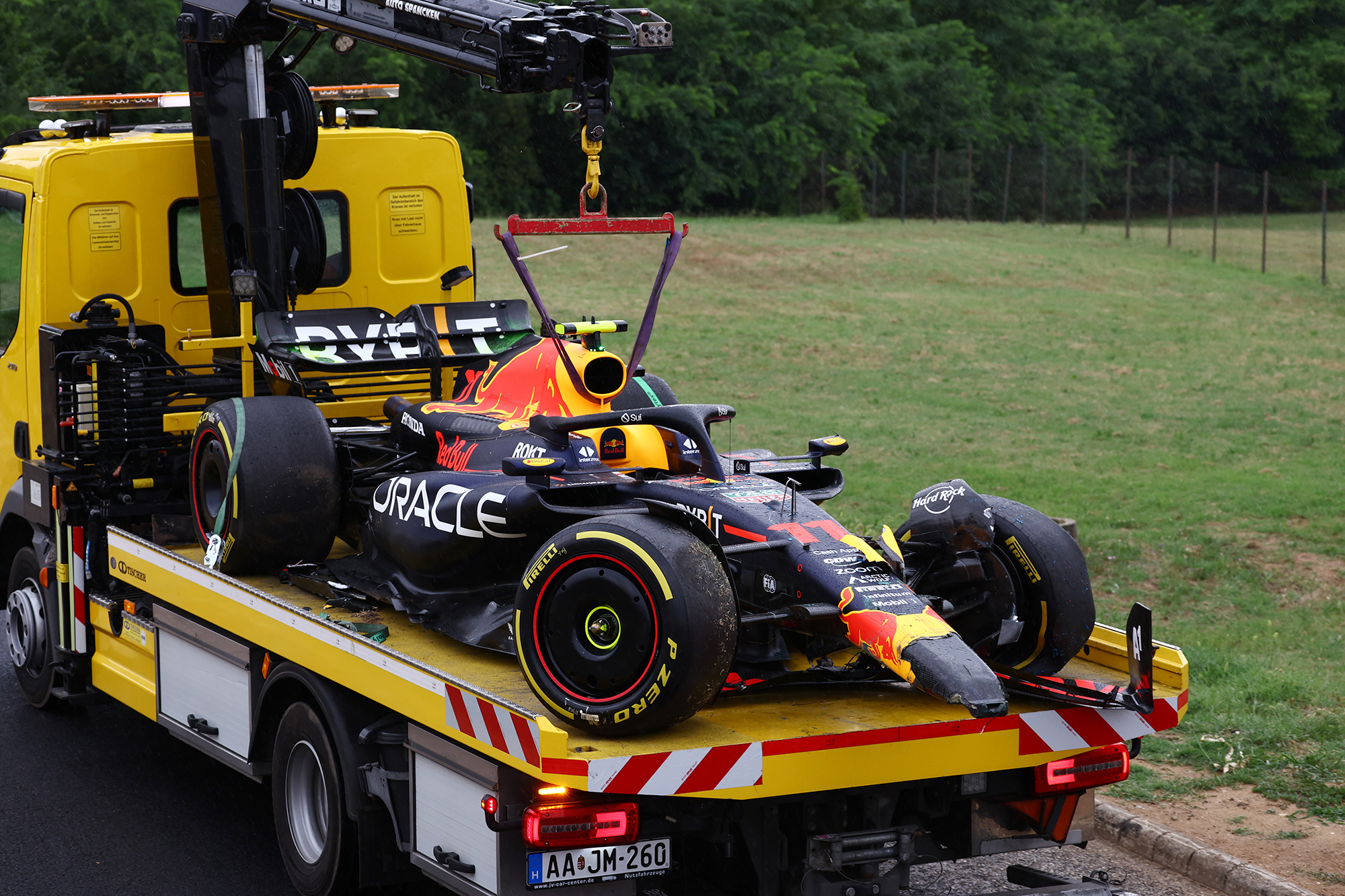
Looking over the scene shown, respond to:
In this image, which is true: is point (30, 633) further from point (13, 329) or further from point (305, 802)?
point (305, 802)

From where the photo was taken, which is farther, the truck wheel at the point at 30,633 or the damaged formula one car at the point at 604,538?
the truck wheel at the point at 30,633

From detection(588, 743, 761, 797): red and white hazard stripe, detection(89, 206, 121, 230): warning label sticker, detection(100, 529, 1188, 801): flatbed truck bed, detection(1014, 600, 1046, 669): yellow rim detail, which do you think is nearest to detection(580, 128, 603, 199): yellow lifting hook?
detection(100, 529, 1188, 801): flatbed truck bed

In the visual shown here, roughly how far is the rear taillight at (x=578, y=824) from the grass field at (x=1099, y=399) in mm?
3500

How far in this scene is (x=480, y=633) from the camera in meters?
5.92

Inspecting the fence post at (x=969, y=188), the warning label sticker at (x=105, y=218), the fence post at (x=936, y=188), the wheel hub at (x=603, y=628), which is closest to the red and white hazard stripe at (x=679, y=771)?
the wheel hub at (x=603, y=628)

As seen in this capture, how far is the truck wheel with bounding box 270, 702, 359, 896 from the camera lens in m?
5.83

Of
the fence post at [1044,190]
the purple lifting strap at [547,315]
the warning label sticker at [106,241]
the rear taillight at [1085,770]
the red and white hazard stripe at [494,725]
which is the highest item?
the fence post at [1044,190]

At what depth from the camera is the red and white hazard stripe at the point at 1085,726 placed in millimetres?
5242

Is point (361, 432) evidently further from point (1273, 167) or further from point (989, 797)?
point (1273, 167)

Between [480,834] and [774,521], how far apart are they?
4.86ft

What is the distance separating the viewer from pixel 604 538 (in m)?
4.95

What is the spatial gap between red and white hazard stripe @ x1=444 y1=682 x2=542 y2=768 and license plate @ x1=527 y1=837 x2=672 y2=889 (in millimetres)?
375

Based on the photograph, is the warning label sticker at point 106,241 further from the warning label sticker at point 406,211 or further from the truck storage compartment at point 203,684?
the truck storage compartment at point 203,684

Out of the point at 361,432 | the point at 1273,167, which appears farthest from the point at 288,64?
the point at 1273,167
